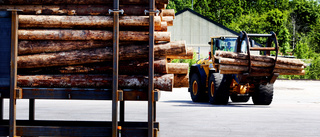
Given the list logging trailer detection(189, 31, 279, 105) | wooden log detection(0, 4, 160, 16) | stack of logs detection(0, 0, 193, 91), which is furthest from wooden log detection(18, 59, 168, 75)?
logging trailer detection(189, 31, 279, 105)

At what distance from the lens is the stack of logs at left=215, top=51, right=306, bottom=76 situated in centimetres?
1577

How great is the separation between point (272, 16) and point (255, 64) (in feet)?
220

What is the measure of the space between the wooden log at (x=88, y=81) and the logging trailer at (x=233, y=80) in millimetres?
9942

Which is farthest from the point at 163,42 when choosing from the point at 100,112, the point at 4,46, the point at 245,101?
the point at 245,101

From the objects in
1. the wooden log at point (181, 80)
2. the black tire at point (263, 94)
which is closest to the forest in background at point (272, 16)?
the black tire at point (263, 94)

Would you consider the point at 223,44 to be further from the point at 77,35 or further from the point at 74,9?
the point at 77,35

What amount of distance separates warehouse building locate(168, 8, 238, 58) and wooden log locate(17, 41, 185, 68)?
47.1 m

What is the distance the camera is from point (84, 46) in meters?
6.30

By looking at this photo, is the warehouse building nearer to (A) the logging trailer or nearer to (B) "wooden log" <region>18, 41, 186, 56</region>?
(A) the logging trailer

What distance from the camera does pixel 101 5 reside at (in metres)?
6.29

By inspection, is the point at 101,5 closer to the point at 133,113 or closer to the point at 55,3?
the point at 55,3

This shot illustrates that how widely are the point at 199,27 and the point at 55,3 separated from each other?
4864cm

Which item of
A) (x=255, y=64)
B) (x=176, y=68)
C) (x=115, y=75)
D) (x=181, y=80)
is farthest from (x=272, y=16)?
(x=115, y=75)

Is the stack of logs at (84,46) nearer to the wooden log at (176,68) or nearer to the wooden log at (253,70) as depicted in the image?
the wooden log at (176,68)
